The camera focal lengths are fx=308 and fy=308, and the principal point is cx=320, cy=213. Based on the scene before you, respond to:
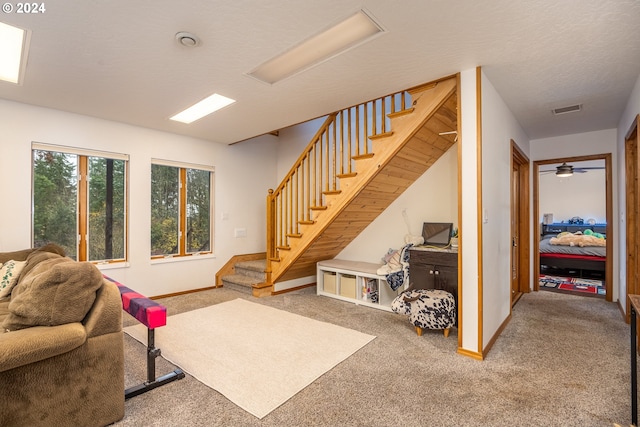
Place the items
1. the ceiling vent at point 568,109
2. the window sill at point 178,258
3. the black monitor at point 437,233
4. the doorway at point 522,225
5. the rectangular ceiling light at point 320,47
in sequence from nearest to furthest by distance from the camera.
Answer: the rectangular ceiling light at point 320,47
the ceiling vent at point 568,109
the black monitor at point 437,233
the window sill at point 178,258
the doorway at point 522,225

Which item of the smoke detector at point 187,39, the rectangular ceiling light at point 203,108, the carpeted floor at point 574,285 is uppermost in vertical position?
the rectangular ceiling light at point 203,108

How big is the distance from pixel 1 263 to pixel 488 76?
483 centimetres

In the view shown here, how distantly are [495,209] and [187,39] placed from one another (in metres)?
2.94

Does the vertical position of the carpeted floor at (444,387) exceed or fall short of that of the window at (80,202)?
it falls short

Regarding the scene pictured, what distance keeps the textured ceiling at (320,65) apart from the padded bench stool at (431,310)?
2.03m

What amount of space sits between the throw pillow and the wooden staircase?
253 centimetres

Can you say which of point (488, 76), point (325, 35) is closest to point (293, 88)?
point (325, 35)

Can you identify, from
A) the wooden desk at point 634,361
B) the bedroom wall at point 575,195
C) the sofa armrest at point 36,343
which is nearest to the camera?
the sofa armrest at point 36,343

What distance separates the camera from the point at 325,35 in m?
2.17

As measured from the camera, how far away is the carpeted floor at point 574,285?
4.75 meters

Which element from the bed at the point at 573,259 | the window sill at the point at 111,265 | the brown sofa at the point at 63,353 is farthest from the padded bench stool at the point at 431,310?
the bed at the point at 573,259

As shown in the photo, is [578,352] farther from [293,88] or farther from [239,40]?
[239,40]

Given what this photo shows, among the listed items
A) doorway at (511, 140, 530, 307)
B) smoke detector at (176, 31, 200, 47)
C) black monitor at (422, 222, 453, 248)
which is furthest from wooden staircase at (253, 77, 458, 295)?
smoke detector at (176, 31, 200, 47)

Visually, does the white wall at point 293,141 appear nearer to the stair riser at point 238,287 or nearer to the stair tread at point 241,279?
the stair tread at point 241,279
